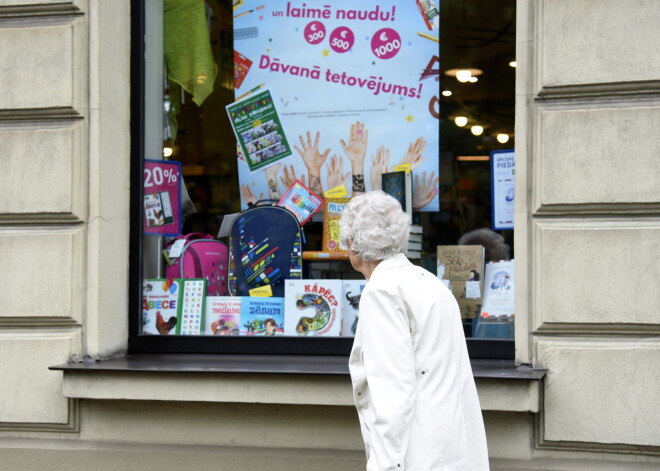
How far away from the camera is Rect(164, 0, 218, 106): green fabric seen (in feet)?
18.8

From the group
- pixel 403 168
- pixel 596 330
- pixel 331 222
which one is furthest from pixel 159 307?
pixel 596 330

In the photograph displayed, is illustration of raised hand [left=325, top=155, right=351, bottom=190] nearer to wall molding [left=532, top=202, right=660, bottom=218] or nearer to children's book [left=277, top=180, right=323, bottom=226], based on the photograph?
children's book [left=277, top=180, right=323, bottom=226]

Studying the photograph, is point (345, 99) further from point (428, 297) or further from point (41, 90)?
point (428, 297)

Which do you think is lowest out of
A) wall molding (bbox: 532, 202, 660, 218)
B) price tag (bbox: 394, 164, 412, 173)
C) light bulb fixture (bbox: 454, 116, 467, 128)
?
wall molding (bbox: 532, 202, 660, 218)

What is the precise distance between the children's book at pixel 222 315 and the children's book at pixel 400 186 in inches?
43.8

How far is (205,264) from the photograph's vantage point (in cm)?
562

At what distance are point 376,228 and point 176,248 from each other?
239 cm

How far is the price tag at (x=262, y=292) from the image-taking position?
5484 millimetres

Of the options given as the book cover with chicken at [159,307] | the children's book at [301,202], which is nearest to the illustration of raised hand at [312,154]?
the children's book at [301,202]

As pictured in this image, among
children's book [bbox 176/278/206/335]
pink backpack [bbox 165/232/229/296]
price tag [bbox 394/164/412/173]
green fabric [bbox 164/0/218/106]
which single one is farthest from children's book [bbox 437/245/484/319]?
green fabric [bbox 164/0/218/106]

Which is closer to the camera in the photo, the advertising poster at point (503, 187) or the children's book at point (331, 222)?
the advertising poster at point (503, 187)

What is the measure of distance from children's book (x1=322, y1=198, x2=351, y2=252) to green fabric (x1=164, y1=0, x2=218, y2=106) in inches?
41.5

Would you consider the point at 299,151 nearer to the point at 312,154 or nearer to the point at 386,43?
the point at 312,154

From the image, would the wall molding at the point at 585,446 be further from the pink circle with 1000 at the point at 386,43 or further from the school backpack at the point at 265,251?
the pink circle with 1000 at the point at 386,43
